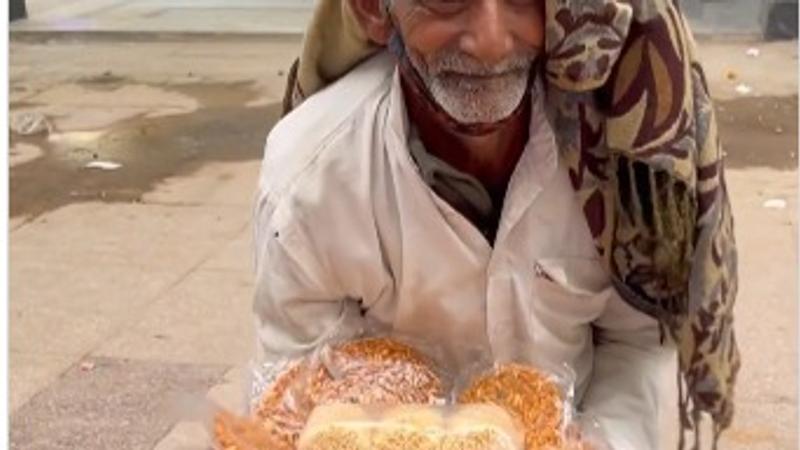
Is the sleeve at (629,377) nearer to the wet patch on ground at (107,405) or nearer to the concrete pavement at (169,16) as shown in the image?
the wet patch on ground at (107,405)

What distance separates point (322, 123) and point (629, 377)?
2.20 ft

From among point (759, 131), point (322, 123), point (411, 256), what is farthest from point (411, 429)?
point (759, 131)

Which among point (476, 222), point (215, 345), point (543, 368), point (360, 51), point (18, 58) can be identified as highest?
point (360, 51)

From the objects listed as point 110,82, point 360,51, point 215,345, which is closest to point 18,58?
point 110,82

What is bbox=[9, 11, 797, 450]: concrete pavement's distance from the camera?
426 cm

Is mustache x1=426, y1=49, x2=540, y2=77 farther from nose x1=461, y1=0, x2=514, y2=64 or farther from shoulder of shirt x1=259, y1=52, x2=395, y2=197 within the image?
shoulder of shirt x1=259, y1=52, x2=395, y2=197

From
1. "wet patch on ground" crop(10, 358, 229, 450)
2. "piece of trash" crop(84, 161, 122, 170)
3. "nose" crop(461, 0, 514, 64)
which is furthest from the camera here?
"piece of trash" crop(84, 161, 122, 170)

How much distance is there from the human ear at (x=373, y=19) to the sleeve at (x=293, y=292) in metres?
0.31

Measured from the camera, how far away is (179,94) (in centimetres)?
925

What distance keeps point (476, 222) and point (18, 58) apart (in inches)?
376

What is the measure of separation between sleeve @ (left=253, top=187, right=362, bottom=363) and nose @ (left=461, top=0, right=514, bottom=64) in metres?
0.45

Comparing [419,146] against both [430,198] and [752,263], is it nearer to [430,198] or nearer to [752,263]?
[430,198]

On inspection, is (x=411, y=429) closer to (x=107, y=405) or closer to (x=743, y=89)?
(x=107, y=405)

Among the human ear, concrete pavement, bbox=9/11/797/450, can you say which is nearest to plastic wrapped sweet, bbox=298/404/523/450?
concrete pavement, bbox=9/11/797/450
